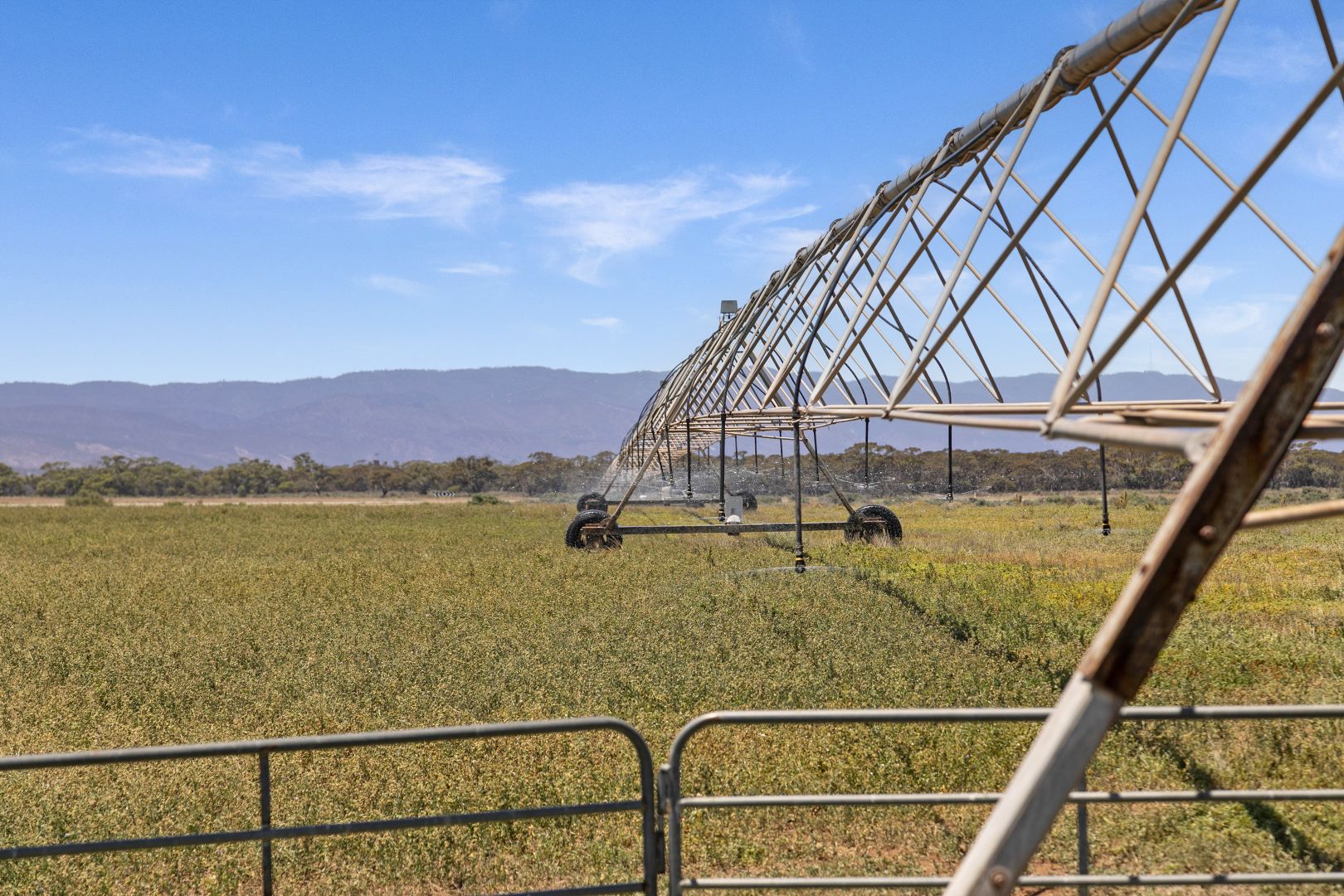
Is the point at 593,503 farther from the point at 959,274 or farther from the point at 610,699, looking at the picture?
the point at 959,274

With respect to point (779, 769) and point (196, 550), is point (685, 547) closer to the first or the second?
point (196, 550)

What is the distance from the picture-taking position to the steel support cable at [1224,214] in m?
3.97

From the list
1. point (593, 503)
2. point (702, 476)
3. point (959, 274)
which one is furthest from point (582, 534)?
point (702, 476)

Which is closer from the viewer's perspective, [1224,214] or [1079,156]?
[1224,214]

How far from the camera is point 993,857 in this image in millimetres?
2627

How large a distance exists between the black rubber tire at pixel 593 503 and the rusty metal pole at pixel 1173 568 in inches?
1199

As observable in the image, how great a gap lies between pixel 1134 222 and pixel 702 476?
6278cm

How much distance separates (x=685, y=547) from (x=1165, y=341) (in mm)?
14895

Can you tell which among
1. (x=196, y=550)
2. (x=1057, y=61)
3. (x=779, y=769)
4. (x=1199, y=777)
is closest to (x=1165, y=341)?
(x=1057, y=61)

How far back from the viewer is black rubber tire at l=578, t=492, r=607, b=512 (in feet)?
110

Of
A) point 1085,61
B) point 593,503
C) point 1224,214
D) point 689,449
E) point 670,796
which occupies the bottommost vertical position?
point 670,796

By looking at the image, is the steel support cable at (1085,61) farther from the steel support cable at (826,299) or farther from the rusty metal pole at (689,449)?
the rusty metal pole at (689,449)

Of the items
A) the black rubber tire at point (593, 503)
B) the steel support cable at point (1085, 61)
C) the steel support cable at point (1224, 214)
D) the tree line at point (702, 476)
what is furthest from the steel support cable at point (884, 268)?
the tree line at point (702, 476)

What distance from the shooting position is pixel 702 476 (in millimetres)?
67688
